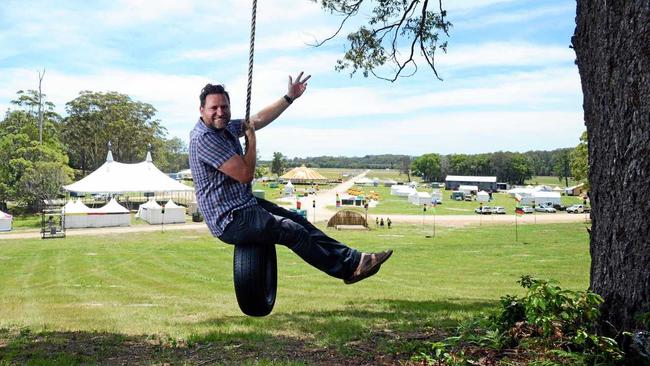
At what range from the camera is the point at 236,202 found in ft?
10.9

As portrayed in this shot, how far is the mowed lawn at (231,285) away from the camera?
7.61 meters

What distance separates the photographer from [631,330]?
12.5 feet

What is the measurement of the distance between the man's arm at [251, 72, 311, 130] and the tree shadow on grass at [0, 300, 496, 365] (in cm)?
263

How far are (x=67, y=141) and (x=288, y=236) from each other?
251 feet

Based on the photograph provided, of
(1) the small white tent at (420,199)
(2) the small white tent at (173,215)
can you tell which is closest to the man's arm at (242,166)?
(2) the small white tent at (173,215)

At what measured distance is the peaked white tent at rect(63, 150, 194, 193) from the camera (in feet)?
138

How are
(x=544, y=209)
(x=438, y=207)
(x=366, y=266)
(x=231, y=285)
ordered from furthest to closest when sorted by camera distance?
(x=438, y=207) < (x=544, y=209) < (x=231, y=285) < (x=366, y=266)

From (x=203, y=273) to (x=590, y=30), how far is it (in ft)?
49.9

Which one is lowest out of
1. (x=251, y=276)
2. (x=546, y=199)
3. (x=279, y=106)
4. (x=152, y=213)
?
(x=152, y=213)

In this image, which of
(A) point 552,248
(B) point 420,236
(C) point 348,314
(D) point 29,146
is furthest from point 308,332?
(D) point 29,146

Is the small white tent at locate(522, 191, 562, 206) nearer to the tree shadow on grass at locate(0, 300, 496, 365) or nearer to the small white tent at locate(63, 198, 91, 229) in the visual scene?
the small white tent at locate(63, 198, 91, 229)

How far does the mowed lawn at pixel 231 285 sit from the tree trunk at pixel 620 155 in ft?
9.59

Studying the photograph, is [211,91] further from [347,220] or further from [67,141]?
[67,141]

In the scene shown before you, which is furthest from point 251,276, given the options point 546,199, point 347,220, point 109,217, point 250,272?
point 546,199
